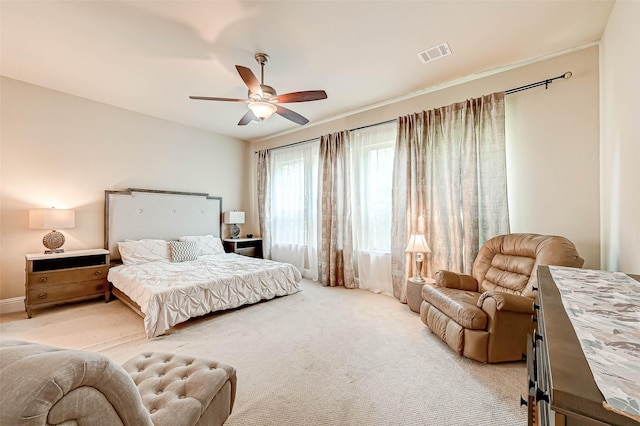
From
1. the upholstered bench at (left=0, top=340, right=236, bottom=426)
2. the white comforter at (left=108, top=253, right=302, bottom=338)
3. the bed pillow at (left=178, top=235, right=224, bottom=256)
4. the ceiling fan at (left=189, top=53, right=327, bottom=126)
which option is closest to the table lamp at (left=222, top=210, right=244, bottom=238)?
the bed pillow at (left=178, top=235, right=224, bottom=256)

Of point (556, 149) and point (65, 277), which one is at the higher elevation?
point (556, 149)

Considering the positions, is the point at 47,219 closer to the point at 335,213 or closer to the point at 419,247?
the point at 335,213

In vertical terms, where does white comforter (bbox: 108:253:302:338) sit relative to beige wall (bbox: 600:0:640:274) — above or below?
below

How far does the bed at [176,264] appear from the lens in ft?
8.95

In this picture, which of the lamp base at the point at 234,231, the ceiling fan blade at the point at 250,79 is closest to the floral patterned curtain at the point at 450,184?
the ceiling fan blade at the point at 250,79

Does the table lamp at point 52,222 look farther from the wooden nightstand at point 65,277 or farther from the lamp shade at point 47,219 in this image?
the wooden nightstand at point 65,277

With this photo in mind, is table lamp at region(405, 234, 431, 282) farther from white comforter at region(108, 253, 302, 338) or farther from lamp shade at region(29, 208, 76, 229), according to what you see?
lamp shade at region(29, 208, 76, 229)

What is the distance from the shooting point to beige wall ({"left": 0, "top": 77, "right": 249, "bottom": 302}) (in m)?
3.27

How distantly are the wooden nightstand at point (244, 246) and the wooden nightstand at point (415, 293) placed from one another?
3.40m

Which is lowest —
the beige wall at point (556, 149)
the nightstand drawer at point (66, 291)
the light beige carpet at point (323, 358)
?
the light beige carpet at point (323, 358)

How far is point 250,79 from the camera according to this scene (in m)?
2.38

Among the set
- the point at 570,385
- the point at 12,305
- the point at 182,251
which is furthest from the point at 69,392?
the point at 12,305

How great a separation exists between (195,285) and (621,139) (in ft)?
13.1

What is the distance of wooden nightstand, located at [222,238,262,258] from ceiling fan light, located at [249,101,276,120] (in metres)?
3.12
